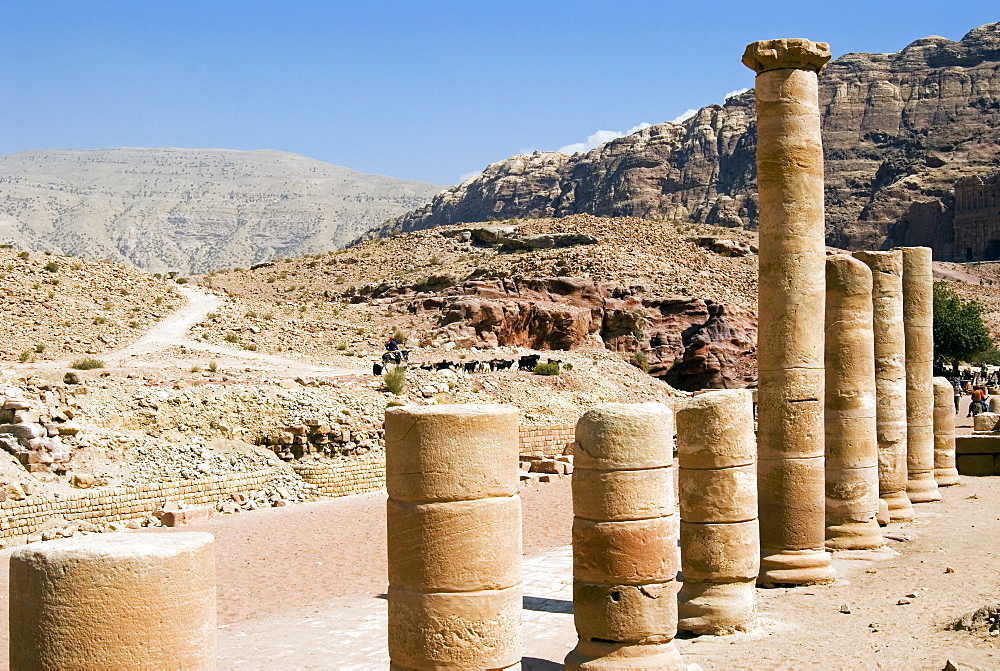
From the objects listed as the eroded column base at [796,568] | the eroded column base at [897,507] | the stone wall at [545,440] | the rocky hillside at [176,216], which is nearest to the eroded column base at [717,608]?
the eroded column base at [796,568]

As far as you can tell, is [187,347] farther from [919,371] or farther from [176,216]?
[176,216]

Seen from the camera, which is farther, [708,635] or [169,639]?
[708,635]

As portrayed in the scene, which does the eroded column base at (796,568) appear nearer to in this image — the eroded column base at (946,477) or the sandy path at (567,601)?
the sandy path at (567,601)

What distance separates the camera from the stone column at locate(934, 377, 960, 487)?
2188cm

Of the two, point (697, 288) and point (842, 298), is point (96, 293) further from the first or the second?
point (842, 298)

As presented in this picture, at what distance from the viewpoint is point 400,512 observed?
7109 mm

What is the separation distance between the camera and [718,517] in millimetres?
10695

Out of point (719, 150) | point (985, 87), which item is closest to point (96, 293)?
point (719, 150)

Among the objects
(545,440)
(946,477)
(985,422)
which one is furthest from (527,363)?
(946,477)

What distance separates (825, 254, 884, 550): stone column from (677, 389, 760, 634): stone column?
3.99 meters

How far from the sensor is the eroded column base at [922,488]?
→ 1912 cm

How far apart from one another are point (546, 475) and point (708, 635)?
14341mm

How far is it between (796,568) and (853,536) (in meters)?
2.45

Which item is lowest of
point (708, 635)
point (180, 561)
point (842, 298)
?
point (708, 635)
